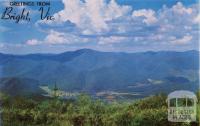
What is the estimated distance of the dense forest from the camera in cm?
A: 377

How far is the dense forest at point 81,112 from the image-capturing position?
3.77 metres

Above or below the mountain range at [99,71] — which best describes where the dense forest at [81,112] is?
below

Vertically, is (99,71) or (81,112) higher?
(99,71)

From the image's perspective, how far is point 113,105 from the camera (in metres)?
3.80

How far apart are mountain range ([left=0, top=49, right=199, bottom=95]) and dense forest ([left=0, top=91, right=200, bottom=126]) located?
0.23 feet

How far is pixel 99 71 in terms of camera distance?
3822 mm

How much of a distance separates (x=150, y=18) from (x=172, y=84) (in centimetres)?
41

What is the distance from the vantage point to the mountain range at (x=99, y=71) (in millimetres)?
3752

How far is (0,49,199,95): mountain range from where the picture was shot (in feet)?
12.3

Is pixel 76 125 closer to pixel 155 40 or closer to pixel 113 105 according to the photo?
pixel 113 105

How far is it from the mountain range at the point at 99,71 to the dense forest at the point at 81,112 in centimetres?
7

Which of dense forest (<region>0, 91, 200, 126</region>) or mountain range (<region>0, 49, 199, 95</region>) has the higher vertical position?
mountain range (<region>0, 49, 199, 95</region>)

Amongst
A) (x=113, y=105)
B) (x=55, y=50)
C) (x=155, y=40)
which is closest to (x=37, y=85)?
(x=55, y=50)

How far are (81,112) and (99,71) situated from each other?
268 millimetres
